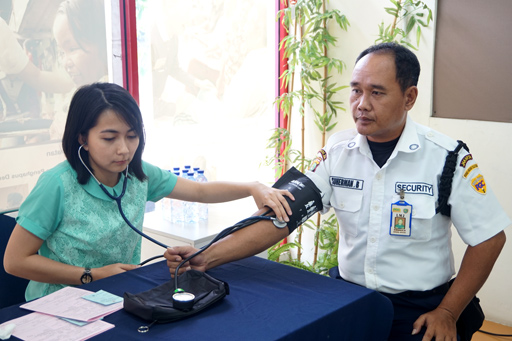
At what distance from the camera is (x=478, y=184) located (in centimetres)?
172

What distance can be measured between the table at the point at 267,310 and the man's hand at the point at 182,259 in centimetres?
3

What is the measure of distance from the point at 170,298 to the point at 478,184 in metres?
1.04

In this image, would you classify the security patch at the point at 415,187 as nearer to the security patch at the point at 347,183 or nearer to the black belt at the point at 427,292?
the security patch at the point at 347,183

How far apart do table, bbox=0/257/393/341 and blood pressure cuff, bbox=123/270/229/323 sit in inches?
0.6

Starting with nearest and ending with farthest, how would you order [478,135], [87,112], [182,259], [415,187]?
[182,259] < [87,112] < [415,187] < [478,135]

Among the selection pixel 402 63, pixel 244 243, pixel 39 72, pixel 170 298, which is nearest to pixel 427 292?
pixel 244 243

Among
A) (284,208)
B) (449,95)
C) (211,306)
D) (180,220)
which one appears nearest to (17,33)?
(180,220)

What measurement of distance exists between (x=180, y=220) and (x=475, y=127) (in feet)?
5.19

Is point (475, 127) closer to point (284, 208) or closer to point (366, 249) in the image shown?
point (366, 249)

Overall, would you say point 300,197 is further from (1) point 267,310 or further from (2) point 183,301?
(2) point 183,301

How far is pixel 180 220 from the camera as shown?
255 cm

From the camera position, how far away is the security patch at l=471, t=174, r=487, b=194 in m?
1.71

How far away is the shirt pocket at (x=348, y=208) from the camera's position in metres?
1.84

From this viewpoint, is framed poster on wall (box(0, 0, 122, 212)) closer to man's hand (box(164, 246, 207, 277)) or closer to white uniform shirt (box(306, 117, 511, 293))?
man's hand (box(164, 246, 207, 277))
